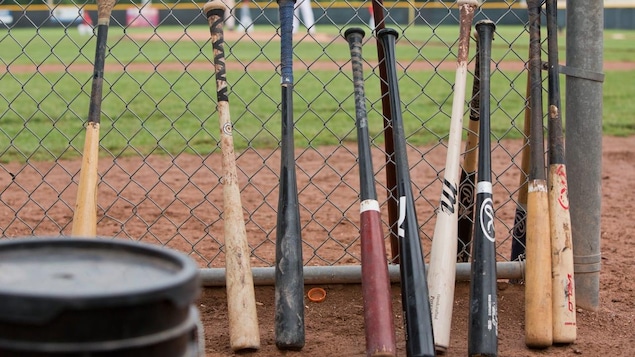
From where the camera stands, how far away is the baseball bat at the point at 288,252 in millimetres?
2754

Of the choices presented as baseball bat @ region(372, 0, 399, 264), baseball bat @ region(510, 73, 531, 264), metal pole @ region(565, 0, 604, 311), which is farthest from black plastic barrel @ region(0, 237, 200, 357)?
baseball bat @ region(510, 73, 531, 264)

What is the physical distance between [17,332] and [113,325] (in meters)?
0.16

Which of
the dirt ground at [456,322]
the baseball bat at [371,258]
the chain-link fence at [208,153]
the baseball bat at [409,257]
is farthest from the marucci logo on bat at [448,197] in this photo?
the chain-link fence at [208,153]

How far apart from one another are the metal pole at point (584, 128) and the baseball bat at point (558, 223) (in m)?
0.12

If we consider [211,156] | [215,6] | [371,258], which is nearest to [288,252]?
[371,258]

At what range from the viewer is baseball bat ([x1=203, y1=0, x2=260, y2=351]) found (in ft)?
8.98

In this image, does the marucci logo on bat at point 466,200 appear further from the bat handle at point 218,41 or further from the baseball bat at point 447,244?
the bat handle at point 218,41

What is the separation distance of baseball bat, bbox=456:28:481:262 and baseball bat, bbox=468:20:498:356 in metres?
0.39

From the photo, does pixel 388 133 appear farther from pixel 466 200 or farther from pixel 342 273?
pixel 342 273

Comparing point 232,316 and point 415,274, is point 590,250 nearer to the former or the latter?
point 415,274

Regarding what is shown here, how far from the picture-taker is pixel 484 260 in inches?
109

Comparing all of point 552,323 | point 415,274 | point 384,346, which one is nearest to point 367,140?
point 415,274

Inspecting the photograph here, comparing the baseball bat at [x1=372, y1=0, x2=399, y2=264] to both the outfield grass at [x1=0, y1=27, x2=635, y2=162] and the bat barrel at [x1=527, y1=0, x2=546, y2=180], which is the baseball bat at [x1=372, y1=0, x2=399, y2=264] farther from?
the outfield grass at [x1=0, y1=27, x2=635, y2=162]

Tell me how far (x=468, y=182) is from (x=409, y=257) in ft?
2.68
